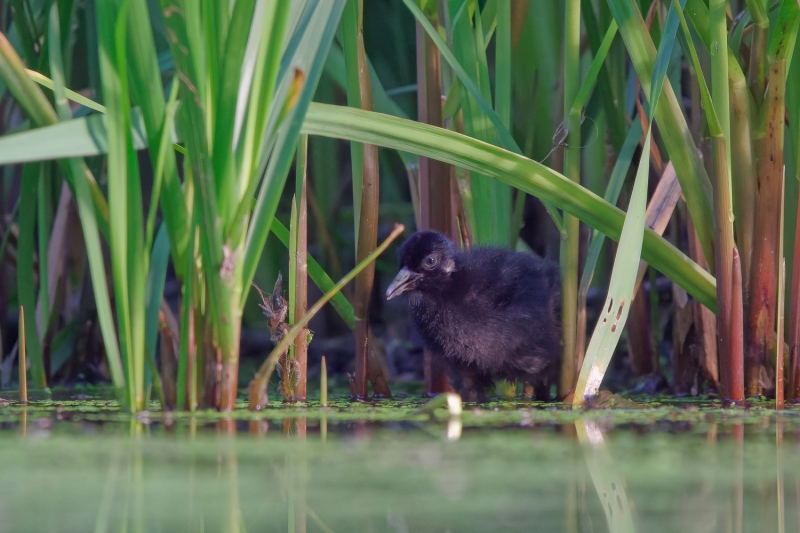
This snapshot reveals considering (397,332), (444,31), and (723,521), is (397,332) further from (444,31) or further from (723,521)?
(723,521)

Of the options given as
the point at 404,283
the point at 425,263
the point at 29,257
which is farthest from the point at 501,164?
the point at 29,257

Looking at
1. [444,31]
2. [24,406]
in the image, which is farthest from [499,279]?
[24,406]

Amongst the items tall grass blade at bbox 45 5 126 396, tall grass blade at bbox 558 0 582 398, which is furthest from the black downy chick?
tall grass blade at bbox 45 5 126 396

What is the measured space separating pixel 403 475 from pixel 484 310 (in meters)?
1.56

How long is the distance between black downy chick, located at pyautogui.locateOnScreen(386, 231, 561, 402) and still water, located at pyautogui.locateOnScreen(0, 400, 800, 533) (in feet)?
2.64

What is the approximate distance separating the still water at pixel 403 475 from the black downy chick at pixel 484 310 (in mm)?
806

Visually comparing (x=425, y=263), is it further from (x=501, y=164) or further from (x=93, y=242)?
(x=93, y=242)

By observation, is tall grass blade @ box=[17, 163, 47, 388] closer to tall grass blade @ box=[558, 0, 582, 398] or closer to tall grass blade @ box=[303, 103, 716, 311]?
tall grass blade @ box=[303, 103, 716, 311]

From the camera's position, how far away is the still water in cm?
112

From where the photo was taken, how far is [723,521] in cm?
110

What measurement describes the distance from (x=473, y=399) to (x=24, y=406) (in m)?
Answer: 1.35

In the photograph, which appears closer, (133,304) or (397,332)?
(133,304)

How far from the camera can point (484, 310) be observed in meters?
2.90

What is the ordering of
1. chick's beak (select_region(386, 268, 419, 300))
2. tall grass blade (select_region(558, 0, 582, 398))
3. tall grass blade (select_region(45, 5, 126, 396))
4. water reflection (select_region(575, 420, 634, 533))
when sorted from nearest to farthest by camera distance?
water reflection (select_region(575, 420, 634, 533)) < tall grass blade (select_region(45, 5, 126, 396)) < tall grass blade (select_region(558, 0, 582, 398)) < chick's beak (select_region(386, 268, 419, 300))
